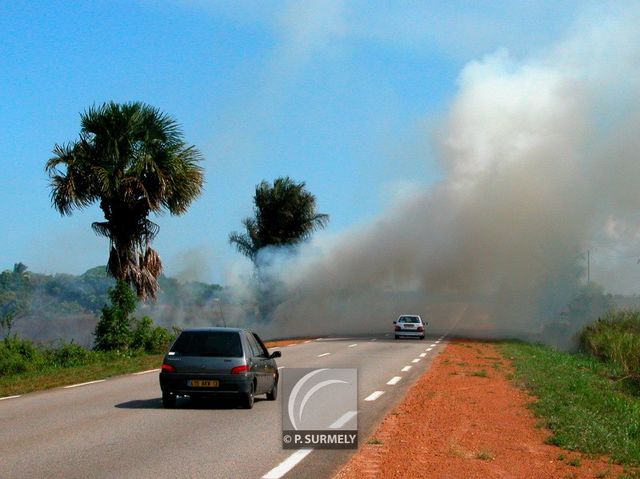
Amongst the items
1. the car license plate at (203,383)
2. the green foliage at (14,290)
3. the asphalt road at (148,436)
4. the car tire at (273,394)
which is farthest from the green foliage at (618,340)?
the green foliage at (14,290)

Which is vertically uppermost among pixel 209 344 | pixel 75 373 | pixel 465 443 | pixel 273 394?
pixel 209 344

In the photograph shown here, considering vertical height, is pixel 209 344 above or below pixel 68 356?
above

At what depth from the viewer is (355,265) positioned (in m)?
68.2

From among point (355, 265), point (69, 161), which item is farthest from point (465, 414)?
point (355, 265)

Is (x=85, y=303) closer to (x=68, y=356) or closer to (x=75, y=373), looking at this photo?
(x=68, y=356)

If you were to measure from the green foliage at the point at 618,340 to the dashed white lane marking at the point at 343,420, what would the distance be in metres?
11.5

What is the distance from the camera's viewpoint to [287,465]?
29.0 feet

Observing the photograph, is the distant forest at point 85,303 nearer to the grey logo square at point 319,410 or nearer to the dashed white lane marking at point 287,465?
the grey logo square at point 319,410

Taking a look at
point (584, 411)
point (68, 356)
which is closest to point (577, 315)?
point (68, 356)

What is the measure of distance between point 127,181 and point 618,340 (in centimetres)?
1818

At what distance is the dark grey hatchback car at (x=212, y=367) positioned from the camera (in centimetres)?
1388

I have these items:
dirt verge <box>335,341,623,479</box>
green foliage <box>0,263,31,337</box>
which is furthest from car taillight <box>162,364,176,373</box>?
green foliage <box>0,263,31,337</box>

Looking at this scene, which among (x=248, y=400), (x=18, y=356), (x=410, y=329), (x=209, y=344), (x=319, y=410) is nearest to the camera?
(x=319, y=410)

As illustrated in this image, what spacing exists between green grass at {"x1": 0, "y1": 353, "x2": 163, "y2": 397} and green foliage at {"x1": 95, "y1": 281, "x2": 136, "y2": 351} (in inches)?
29.2
